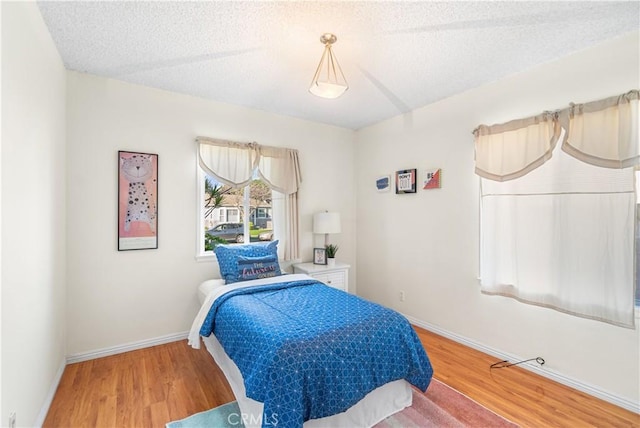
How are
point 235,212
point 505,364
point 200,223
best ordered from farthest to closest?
point 235,212, point 200,223, point 505,364

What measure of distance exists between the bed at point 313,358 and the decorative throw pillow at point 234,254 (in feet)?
1.50

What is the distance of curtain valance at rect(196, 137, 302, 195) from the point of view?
3.17 meters

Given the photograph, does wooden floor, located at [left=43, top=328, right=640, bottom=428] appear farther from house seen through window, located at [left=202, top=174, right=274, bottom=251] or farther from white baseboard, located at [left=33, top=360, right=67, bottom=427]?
house seen through window, located at [left=202, top=174, right=274, bottom=251]

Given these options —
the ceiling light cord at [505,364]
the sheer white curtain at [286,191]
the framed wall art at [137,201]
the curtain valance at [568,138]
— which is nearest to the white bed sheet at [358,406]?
the ceiling light cord at [505,364]

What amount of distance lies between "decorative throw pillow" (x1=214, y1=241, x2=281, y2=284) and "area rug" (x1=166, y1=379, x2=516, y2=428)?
1.13 m

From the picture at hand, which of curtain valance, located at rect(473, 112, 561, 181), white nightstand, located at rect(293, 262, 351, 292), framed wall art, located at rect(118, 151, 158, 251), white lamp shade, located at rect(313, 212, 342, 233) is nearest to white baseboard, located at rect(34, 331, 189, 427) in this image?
framed wall art, located at rect(118, 151, 158, 251)

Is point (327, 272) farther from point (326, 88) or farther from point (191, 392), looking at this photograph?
→ point (326, 88)

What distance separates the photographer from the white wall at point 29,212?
1383 millimetres

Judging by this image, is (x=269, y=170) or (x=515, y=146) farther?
(x=269, y=170)

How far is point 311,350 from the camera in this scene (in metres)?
1.61

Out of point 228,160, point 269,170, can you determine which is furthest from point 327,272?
point 228,160

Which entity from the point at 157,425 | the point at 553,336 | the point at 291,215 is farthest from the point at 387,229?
the point at 157,425

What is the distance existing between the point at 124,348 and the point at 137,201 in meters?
1.41

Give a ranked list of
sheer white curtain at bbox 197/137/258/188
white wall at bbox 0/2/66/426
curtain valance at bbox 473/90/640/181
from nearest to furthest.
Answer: white wall at bbox 0/2/66/426 < curtain valance at bbox 473/90/640/181 < sheer white curtain at bbox 197/137/258/188
